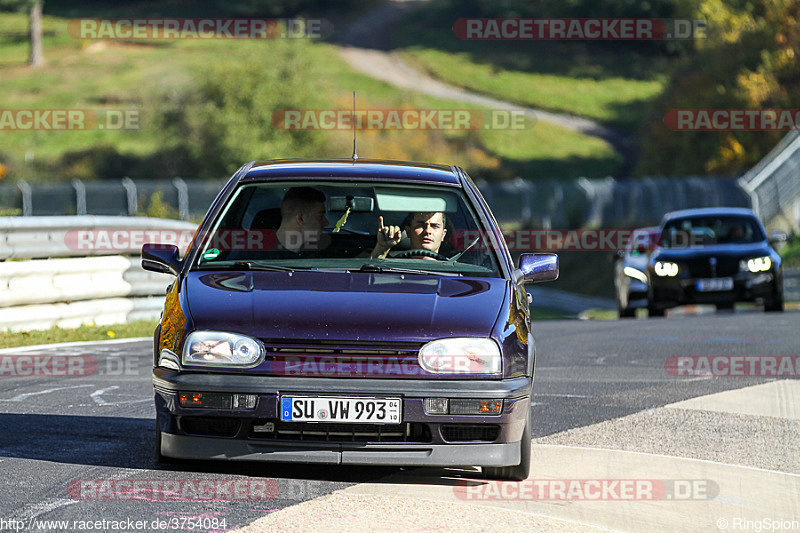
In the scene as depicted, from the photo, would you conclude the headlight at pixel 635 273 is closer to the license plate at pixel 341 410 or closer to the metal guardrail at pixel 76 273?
the metal guardrail at pixel 76 273

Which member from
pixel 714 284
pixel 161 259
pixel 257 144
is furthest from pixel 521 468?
pixel 257 144

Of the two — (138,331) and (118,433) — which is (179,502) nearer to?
(118,433)

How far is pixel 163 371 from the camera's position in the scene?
664 cm

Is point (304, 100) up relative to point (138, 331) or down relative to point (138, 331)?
up

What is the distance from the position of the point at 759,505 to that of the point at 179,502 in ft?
9.27

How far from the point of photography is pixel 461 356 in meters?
6.51

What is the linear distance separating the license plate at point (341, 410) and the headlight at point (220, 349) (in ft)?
0.84

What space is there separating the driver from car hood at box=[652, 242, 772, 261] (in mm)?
12748

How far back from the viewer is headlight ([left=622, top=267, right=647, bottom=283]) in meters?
21.1

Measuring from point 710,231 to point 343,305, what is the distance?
48.6ft

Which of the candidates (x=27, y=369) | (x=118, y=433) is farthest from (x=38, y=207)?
(x=118, y=433)

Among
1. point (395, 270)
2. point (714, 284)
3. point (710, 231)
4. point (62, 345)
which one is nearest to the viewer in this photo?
point (395, 270)

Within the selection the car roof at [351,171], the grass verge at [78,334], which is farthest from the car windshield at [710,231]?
the car roof at [351,171]

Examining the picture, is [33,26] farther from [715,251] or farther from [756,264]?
[756,264]
